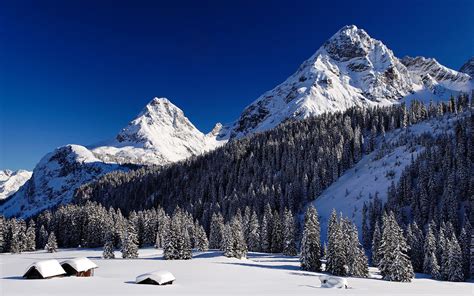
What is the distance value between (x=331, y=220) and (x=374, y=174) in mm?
90194

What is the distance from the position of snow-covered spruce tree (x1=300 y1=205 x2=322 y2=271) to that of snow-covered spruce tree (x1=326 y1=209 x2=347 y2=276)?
2337mm

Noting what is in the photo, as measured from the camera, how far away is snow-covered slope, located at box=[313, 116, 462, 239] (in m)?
142

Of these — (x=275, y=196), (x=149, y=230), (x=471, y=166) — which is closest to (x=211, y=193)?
(x=275, y=196)

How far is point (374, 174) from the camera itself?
155 m

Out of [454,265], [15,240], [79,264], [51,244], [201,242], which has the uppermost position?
[79,264]

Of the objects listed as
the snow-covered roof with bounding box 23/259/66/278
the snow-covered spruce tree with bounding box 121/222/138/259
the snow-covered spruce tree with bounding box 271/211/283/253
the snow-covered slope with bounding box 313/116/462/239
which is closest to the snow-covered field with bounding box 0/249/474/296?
the snow-covered roof with bounding box 23/259/66/278

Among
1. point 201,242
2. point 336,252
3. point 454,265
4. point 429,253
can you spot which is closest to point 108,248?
point 201,242

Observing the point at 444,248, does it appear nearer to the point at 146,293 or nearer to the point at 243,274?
the point at 243,274

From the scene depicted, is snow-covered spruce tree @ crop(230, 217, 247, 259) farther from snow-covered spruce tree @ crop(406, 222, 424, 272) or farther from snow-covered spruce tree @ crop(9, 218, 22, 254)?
snow-covered spruce tree @ crop(9, 218, 22, 254)

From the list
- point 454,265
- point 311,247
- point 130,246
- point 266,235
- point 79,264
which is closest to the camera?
point 79,264

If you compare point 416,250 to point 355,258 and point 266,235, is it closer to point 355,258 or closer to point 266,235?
point 355,258

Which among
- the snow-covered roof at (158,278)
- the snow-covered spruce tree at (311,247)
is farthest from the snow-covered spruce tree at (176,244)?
the snow-covered roof at (158,278)

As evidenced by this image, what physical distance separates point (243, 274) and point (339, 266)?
2002 centimetres

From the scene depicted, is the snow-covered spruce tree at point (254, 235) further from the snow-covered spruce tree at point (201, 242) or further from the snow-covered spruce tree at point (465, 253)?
the snow-covered spruce tree at point (465, 253)
